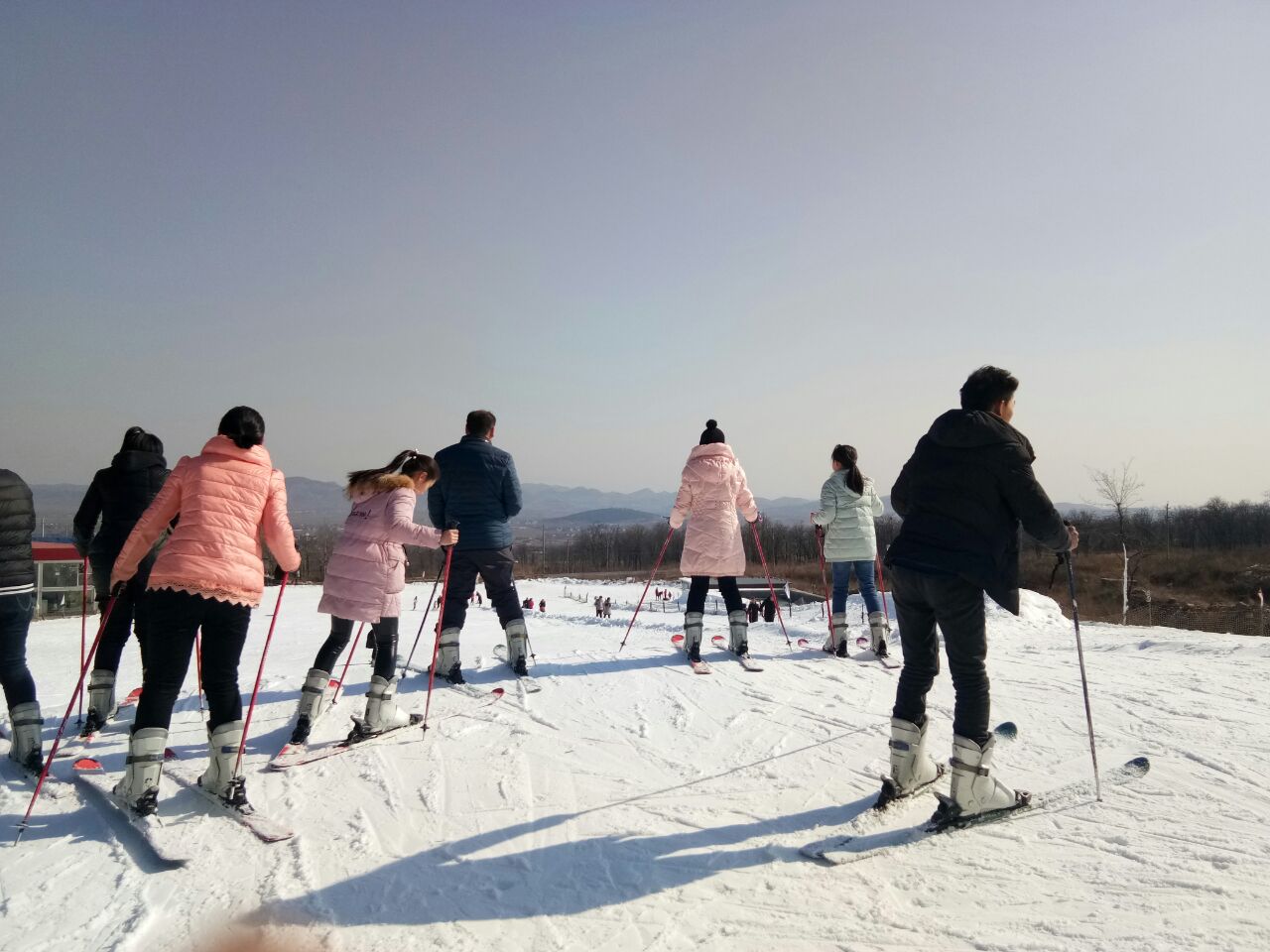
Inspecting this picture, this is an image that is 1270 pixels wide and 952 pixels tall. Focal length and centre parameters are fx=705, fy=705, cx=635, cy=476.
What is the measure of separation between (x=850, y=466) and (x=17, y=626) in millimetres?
6685

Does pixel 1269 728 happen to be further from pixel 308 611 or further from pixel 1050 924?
pixel 308 611

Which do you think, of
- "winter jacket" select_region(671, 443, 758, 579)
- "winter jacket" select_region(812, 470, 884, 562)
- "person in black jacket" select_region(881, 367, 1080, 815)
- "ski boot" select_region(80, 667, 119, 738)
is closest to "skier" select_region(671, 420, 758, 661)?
"winter jacket" select_region(671, 443, 758, 579)

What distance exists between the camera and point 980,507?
3270 millimetres

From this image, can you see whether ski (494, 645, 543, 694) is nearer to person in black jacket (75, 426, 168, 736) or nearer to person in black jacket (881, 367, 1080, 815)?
person in black jacket (75, 426, 168, 736)

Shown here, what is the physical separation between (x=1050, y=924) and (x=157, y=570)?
4040 millimetres

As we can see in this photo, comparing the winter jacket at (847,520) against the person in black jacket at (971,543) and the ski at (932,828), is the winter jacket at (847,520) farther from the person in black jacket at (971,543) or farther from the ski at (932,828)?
the person in black jacket at (971,543)

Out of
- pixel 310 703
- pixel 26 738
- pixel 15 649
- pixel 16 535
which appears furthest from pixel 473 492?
pixel 26 738

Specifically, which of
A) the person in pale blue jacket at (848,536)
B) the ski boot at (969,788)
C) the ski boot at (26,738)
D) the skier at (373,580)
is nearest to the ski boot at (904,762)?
the ski boot at (969,788)

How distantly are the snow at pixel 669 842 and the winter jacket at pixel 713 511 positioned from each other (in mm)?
1388

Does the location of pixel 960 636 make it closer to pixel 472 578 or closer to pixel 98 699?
pixel 472 578

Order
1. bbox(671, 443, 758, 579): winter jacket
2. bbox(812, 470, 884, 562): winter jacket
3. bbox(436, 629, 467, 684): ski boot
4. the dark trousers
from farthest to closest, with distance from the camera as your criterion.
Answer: bbox(812, 470, 884, 562): winter jacket < bbox(671, 443, 758, 579): winter jacket < bbox(436, 629, 467, 684): ski boot < the dark trousers

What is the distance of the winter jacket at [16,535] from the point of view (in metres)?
4.11

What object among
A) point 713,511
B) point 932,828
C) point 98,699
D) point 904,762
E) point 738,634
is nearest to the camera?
point 932,828

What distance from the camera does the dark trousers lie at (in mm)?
4066
